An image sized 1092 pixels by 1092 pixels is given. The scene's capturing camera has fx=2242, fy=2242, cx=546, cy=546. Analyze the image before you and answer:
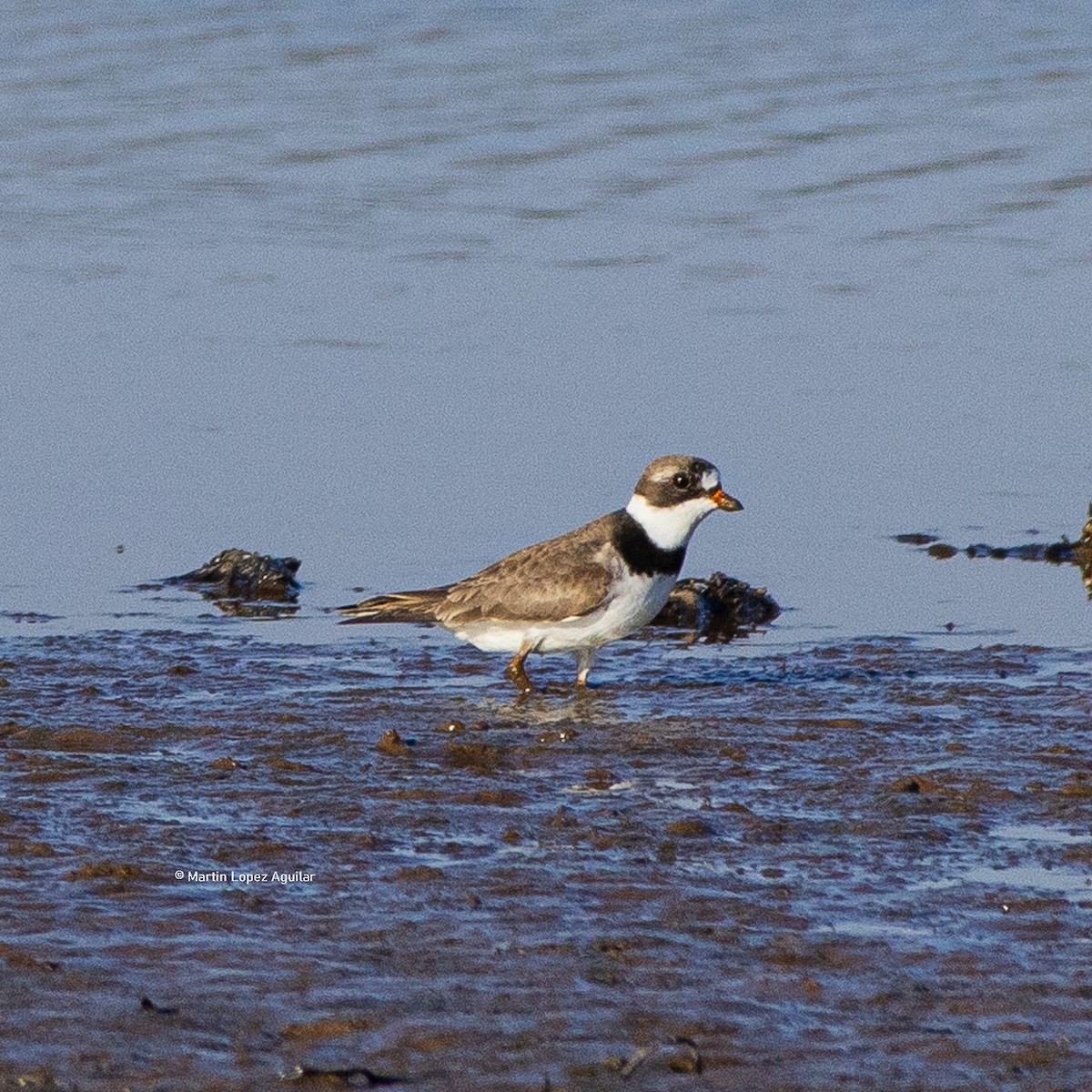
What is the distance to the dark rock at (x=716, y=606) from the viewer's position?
11.4 meters

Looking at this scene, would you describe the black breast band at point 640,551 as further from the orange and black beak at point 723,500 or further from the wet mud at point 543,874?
the wet mud at point 543,874

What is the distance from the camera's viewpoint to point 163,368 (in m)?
16.1

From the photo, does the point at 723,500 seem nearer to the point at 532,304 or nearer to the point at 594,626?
the point at 594,626

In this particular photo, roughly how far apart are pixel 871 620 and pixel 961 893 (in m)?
4.48

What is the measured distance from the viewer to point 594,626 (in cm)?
995

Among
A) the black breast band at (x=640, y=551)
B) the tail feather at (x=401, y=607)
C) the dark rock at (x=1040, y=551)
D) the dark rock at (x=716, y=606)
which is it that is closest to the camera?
the black breast band at (x=640, y=551)

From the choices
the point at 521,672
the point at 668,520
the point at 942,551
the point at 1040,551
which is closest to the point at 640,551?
the point at 668,520

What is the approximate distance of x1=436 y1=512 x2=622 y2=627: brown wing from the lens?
9.91 meters

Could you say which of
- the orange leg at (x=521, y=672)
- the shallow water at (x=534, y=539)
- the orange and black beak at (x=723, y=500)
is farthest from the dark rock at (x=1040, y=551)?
the orange leg at (x=521, y=672)

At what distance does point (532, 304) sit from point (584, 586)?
7.93m

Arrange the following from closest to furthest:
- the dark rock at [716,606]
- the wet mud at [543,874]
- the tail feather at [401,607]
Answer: the wet mud at [543,874], the tail feather at [401,607], the dark rock at [716,606]

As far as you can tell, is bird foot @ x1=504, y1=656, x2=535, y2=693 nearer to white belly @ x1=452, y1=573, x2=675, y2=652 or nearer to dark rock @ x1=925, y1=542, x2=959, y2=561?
white belly @ x1=452, y1=573, x2=675, y2=652

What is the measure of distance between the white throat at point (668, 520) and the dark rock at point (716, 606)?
1.17 m

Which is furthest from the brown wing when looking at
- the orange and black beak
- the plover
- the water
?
the water
